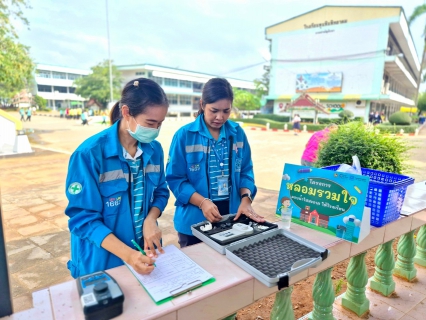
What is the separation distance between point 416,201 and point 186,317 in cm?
179

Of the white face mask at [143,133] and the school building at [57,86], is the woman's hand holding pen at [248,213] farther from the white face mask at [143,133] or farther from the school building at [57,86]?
the school building at [57,86]

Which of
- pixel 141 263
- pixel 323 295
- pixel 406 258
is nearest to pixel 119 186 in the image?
pixel 141 263

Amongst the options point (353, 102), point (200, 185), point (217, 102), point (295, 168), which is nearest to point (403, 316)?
point (295, 168)

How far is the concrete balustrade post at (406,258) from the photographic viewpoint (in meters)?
2.06

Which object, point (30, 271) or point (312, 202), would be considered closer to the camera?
point (312, 202)

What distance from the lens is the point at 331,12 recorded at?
2680 centimetres

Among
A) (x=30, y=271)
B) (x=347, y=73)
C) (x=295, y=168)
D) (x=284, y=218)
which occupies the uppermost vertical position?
(x=347, y=73)

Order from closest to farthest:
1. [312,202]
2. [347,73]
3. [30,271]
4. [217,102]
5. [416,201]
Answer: [312,202] → [217,102] → [416,201] → [30,271] → [347,73]

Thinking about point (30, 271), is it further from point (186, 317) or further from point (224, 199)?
point (186, 317)

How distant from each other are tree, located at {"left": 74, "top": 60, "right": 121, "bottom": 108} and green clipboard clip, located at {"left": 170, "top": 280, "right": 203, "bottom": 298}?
36.5 meters

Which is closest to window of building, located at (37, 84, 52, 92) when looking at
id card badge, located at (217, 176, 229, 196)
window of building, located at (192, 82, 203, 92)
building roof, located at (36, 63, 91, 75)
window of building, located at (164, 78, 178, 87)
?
building roof, located at (36, 63, 91, 75)

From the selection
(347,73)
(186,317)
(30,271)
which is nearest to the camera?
(186,317)

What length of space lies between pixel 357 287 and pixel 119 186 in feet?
4.78

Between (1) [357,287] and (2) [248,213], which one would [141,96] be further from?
(1) [357,287]
